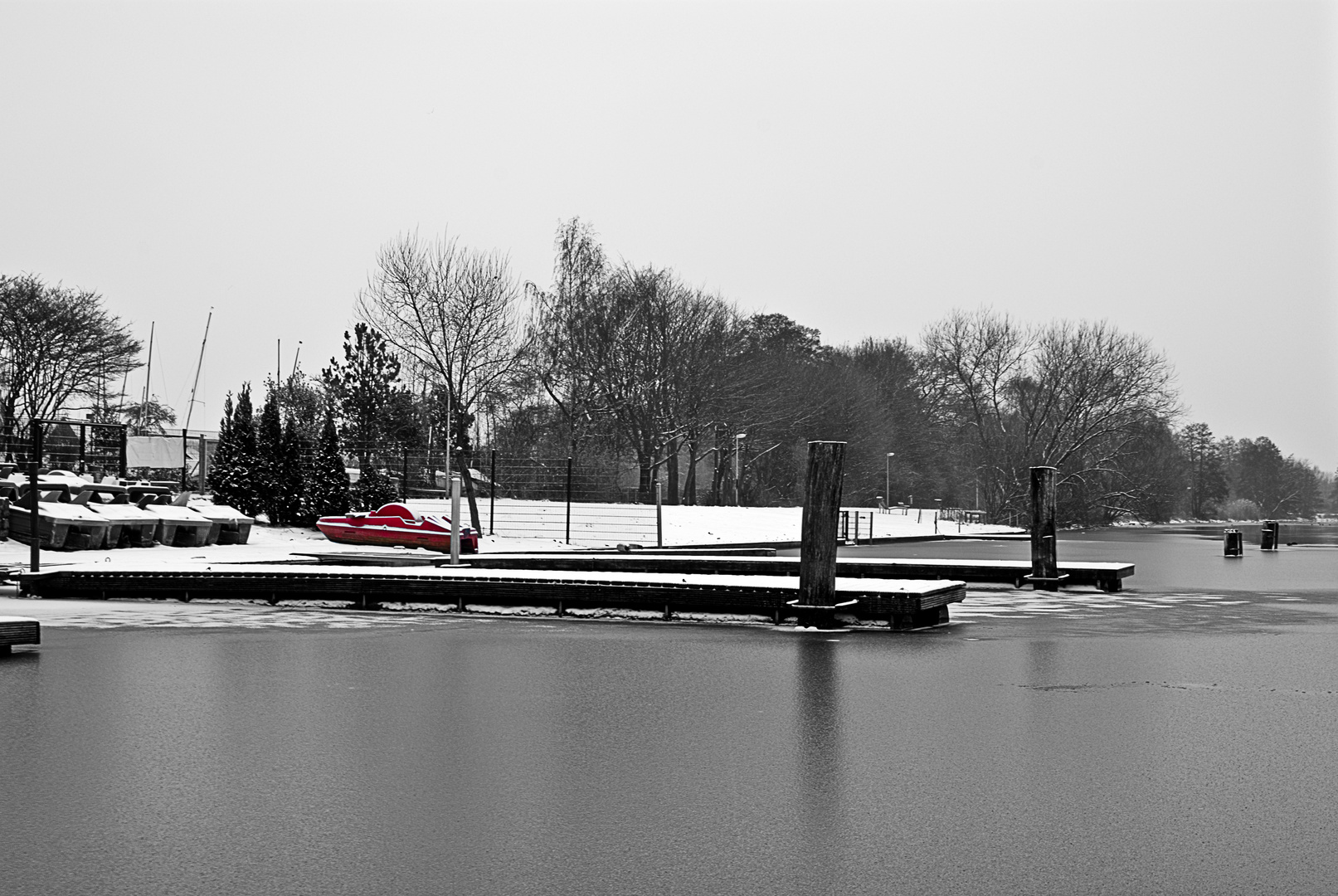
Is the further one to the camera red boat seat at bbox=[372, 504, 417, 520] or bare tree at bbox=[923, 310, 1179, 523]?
bare tree at bbox=[923, 310, 1179, 523]

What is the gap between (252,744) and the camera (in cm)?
786

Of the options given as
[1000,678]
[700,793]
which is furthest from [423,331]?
[700,793]

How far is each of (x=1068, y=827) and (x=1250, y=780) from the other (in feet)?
5.01

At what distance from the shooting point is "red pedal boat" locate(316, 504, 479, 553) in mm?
31594

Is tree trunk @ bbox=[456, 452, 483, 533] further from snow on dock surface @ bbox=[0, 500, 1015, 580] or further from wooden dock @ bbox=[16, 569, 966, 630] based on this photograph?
wooden dock @ bbox=[16, 569, 966, 630]

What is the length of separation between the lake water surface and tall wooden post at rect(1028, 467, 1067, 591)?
23.7 feet

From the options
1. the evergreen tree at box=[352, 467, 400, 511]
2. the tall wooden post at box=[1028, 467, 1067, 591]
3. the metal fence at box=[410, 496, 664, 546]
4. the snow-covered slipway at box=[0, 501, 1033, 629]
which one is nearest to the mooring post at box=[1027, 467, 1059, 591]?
the tall wooden post at box=[1028, 467, 1067, 591]

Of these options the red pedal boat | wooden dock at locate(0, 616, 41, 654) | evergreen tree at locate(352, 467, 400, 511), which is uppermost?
evergreen tree at locate(352, 467, 400, 511)

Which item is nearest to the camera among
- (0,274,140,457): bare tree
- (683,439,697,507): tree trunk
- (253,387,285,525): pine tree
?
(253,387,285,525): pine tree

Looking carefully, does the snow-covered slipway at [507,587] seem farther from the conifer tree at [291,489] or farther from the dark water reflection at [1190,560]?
the conifer tree at [291,489]

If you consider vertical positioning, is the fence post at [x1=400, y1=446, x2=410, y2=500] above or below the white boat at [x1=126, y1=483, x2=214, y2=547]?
above

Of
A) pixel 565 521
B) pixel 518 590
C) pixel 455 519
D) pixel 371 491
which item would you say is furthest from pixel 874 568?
pixel 371 491

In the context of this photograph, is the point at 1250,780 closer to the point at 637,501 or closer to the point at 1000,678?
the point at 1000,678

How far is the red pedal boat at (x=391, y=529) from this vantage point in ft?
104
